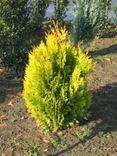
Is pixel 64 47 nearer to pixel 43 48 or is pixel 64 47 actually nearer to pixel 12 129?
pixel 43 48

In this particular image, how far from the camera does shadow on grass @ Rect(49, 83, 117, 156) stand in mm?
7977

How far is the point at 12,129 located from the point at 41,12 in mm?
6787

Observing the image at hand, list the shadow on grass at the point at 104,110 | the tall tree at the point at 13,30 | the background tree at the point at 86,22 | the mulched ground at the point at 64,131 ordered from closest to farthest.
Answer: the mulched ground at the point at 64,131 < the shadow on grass at the point at 104,110 < the tall tree at the point at 13,30 < the background tree at the point at 86,22

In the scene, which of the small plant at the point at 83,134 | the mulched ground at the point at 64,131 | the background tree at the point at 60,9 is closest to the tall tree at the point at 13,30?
the mulched ground at the point at 64,131

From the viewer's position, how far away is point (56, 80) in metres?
7.57

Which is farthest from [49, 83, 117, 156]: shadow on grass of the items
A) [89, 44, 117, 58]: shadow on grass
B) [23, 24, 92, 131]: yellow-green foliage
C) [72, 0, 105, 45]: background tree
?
[72, 0, 105, 45]: background tree

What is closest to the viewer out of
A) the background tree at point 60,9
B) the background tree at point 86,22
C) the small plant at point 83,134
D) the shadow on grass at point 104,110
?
the small plant at point 83,134

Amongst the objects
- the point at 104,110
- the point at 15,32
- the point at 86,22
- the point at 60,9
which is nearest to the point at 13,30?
the point at 15,32

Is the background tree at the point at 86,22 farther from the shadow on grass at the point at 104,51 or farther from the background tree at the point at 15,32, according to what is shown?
Answer: the background tree at the point at 15,32

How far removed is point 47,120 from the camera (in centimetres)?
779

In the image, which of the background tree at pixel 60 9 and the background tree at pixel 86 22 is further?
the background tree at pixel 60 9

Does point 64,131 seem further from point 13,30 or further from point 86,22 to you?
point 86,22

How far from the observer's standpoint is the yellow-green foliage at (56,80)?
7.58m

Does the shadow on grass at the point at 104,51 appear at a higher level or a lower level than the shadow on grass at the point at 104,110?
lower
